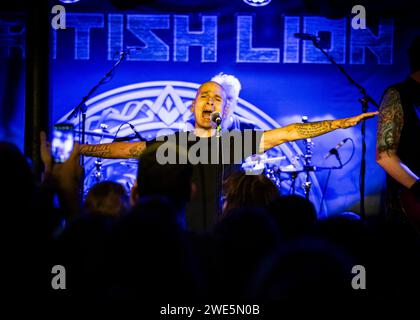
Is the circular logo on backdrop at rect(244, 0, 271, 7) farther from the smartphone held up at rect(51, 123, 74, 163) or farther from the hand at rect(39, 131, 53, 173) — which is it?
the smartphone held up at rect(51, 123, 74, 163)

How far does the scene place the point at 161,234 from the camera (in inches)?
83.8

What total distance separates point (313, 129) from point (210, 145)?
2.95 feet

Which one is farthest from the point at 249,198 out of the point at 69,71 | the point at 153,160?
the point at 69,71

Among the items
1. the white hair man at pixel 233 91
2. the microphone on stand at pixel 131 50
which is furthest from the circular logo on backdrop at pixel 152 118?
the microphone on stand at pixel 131 50

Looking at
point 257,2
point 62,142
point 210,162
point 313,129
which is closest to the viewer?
point 62,142

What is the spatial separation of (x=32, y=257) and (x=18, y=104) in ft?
22.3

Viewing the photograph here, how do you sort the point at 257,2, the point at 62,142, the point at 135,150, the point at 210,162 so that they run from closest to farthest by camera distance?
1. the point at 62,142
2. the point at 210,162
3. the point at 135,150
4. the point at 257,2

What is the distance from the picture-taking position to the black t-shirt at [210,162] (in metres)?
4.95

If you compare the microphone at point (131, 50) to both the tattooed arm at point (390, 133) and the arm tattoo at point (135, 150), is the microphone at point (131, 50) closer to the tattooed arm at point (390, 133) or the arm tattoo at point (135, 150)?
the arm tattoo at point (135, 150)

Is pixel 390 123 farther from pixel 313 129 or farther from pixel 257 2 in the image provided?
pixel 257 2

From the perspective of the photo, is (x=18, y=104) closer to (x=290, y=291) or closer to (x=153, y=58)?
(x=153, y=58)

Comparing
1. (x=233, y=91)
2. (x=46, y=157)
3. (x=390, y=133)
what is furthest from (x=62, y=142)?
(x=233, y=91)

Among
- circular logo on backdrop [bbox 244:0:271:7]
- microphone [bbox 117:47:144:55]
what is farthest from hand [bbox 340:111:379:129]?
microphone [bbox 117:47:144:55]

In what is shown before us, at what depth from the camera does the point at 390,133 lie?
4.91 meters
